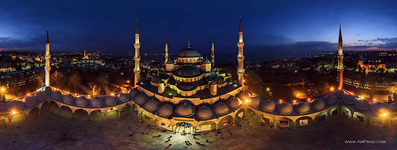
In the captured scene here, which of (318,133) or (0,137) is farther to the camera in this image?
(318,133)

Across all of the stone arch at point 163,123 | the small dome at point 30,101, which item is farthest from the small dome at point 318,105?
the small dome at point 30,101

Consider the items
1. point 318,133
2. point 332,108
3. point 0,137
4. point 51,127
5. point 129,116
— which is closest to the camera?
point 0,137

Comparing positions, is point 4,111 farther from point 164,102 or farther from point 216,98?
point 216,98

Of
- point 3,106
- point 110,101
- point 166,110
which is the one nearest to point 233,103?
point 166,110

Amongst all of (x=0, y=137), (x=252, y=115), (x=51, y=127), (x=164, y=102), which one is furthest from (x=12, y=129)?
(x=252, y=115)

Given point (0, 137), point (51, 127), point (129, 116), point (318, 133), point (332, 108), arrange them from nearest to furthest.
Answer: point (0, 137)
point (318, 133)
point (51, 127)
point (332, 108)
point (129, 116)

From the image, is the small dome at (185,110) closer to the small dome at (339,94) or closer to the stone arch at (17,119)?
the stone arch at (17,119)

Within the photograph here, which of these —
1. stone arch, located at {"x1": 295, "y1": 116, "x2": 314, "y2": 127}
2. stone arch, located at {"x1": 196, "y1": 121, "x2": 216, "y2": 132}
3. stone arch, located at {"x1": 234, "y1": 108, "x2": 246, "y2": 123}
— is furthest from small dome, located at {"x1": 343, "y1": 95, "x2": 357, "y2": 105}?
stone arch, located at {"x1": 196, "y1": 121, "x2": 216, "y2": 132}
